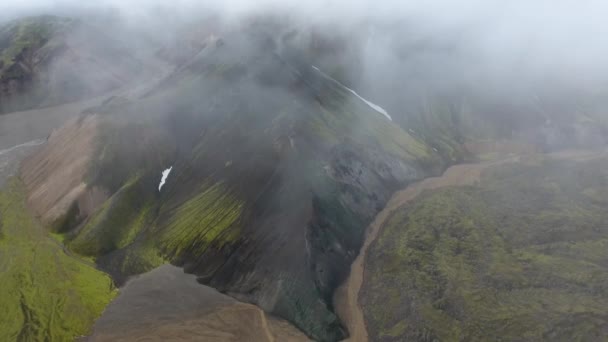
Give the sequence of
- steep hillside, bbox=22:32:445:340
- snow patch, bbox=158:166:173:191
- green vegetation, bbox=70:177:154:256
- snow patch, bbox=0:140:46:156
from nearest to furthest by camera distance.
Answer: steep hillside, bbox=22:32:445:340
green vegetation, bbox=70:177:154:256
snow patch, bbox=158:166:173:191
snow patch, bbox=0:140:46:156

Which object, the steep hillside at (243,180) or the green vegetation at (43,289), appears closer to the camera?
the green vegetation at (43,289)

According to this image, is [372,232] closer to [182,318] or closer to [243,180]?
[243,180]

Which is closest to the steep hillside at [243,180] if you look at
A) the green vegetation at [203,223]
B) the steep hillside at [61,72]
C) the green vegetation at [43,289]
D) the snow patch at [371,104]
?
the green vegetation at [203,223]

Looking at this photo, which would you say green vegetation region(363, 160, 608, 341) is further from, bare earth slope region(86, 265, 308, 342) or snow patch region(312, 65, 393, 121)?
snow patch region(312, 65, 393, 121)

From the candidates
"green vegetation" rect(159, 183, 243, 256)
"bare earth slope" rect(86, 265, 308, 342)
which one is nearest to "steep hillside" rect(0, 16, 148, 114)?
"green vegetation" rect(159, 183, 243, 256)

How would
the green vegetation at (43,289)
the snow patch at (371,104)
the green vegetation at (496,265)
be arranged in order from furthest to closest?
the snow patch at (371,104) < the green vegetation at (43,289) < the green vegetation at (496,265)

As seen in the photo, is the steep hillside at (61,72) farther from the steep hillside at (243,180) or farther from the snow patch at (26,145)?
the steep hillside at (243,180)
